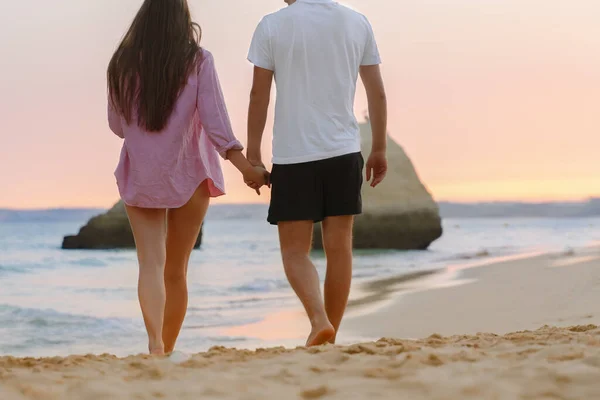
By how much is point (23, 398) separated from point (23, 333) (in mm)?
5553

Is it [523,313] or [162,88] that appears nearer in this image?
[162,88]

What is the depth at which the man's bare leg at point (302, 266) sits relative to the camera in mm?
Answer: 3695

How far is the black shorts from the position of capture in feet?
12.1

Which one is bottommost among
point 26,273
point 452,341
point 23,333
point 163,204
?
point 26,273

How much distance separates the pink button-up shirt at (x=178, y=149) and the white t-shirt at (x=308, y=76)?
0.23 meters

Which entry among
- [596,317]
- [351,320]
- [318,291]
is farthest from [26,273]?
[318,291]

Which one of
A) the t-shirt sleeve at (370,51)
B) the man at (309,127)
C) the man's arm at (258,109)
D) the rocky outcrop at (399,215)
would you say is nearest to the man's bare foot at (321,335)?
the man at (309,127)

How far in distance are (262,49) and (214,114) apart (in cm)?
35

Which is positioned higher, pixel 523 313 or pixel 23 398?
pixel 23 398

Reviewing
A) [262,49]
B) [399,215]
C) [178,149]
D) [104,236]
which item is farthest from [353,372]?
[104,236]

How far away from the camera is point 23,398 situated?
2461 millimetres

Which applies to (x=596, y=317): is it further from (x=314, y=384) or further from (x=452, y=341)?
(x=314, y=384)

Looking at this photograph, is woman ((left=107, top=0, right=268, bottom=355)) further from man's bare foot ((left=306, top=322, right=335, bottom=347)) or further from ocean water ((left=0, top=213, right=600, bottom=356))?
ocean water ((left=0, top=213, right=600, bottom=356))

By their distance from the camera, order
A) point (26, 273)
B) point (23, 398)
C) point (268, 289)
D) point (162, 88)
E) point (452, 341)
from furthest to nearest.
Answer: point (26, 273), point (268, 289), point (162, 88), point (452, 341), point (23, 398)
